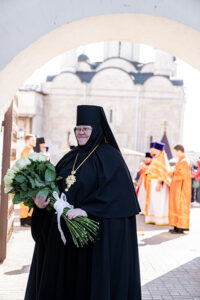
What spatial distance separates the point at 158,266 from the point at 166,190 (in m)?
4.12

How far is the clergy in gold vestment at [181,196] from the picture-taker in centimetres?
842

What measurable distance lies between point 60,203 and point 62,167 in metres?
0.53

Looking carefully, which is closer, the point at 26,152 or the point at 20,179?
the point at 20,179

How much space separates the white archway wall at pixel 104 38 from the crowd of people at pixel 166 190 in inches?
176

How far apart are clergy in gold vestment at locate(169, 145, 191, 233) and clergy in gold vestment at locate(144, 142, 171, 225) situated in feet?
2.21

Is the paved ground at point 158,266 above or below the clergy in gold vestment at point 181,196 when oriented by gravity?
below

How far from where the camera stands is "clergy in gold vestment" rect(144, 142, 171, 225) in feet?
30.6

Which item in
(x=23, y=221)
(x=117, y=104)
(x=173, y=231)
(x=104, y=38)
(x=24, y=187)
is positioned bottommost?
(x=173, y=231)

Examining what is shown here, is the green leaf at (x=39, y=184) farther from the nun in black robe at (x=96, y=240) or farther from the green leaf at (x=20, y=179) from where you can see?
the nun in black robe at (x=96, y=240)

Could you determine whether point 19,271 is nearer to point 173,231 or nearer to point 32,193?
point 32,193

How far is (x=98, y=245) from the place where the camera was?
3.15 metres

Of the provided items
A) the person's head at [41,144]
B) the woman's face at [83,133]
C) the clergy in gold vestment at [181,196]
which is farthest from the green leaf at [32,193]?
the person's head at [41,144]

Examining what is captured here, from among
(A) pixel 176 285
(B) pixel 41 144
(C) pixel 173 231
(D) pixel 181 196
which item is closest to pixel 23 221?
(B) pixel 41 144

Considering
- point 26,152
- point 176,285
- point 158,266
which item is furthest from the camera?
point 26,152
